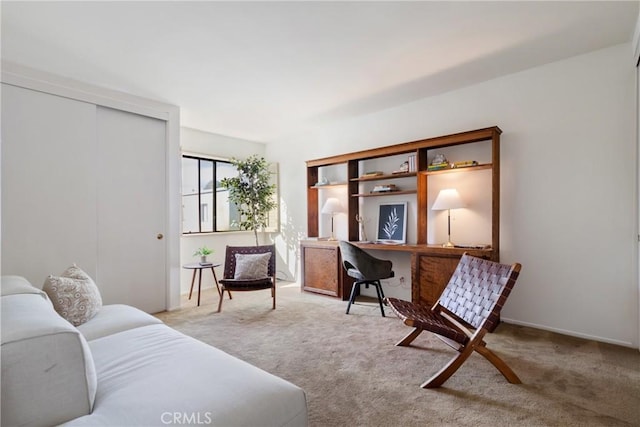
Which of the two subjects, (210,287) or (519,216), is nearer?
(519,216)

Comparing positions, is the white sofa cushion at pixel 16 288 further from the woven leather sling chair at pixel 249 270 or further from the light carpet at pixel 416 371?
the woven leather sling chair at pixel 249 270

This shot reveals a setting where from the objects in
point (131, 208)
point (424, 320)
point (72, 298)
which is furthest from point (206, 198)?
point (424, 320)

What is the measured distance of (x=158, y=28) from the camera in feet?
8.06

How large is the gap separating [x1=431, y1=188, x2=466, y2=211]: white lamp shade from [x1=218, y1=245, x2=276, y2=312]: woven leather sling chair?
211 cm

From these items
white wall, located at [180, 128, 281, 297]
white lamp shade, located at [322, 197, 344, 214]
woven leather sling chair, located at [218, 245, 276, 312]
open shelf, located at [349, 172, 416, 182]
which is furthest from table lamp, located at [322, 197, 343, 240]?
white wall, located at [180, 128, 281, 297]

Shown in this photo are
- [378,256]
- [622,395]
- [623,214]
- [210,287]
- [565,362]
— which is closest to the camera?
[622,395]

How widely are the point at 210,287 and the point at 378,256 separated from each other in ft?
9.00

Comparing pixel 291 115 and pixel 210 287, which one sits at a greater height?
pixel 291 115

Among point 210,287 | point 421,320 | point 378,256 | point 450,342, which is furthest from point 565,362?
point 210,287

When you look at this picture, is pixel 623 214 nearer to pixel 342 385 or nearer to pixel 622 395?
pixel 622 395

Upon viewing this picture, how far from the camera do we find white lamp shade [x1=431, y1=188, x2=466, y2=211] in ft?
11.4

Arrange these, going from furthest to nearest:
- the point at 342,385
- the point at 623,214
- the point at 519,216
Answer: the point at 519,216 → the point at 623,214 → the point at 342,385

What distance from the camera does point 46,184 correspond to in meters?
3.01

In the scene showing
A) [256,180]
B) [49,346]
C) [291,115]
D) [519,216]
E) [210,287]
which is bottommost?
[210,287]
